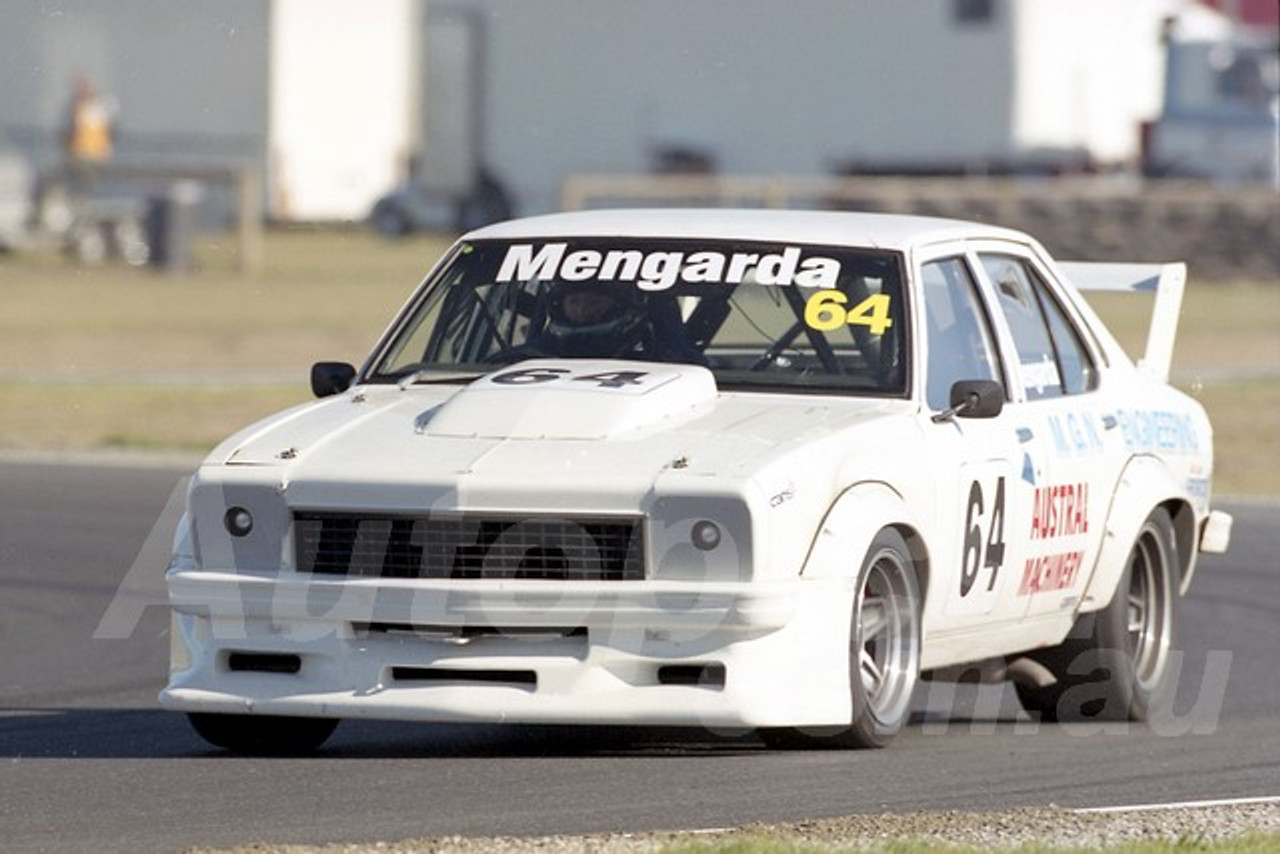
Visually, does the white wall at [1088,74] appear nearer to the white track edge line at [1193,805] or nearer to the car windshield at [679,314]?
the car windshield at [679,314]

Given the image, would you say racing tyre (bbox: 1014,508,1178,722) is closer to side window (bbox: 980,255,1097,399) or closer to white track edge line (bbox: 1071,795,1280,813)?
side window (bbox: 980,255,1097,399)

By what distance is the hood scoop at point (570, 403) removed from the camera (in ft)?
25.4

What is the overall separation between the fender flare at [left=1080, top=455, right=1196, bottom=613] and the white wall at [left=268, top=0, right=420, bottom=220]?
3513 centimetres

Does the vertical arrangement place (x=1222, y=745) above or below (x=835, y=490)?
below

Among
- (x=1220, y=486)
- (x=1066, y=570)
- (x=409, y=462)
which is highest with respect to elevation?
(x=409, y=462)

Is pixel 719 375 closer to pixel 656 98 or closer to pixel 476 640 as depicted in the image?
pixel 476 640

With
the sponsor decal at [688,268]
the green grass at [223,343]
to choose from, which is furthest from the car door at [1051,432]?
the green grass at [223,343]

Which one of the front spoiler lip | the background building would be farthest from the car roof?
the background building

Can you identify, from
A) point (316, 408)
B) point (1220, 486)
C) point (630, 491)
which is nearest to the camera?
point (630, 491)

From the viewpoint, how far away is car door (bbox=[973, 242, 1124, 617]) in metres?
8.70

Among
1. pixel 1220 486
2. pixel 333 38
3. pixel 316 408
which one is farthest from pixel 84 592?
pixel 333 38

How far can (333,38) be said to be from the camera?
4444cm

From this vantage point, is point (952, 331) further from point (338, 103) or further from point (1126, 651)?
point (338, 103)

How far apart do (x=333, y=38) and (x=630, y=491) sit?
37.8 meters
